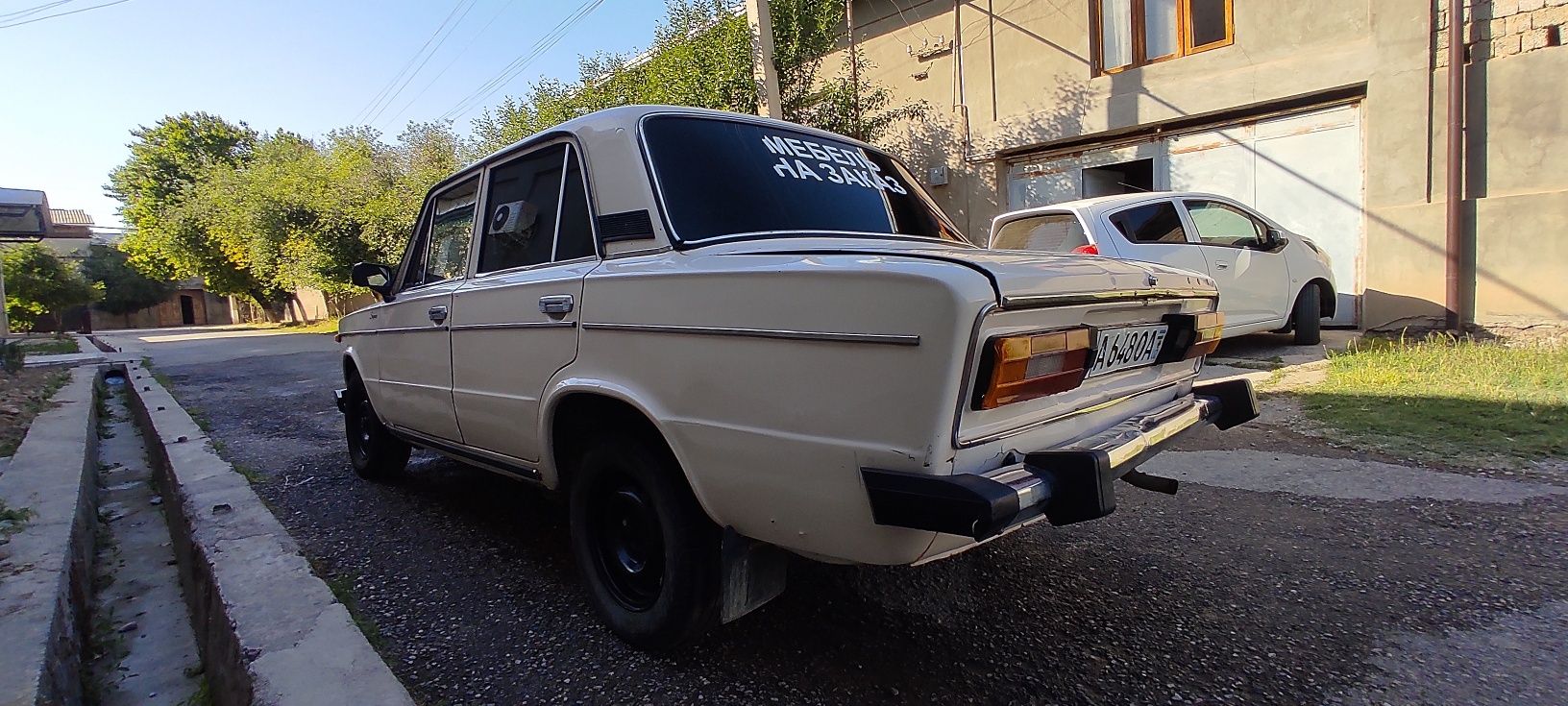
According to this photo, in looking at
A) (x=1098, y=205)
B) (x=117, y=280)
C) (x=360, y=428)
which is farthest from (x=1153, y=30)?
(x=117, y=280)

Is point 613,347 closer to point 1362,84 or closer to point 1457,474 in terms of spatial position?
point 1457,474

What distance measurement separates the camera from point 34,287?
32.2 metres

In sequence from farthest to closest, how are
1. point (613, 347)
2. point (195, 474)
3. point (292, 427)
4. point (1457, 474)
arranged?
point (292, 427) → point (195, 474) → point (1457, 474) → point (613, 347)

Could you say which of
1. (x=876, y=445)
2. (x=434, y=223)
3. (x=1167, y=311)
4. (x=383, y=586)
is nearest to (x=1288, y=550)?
(x=1167, y=311)

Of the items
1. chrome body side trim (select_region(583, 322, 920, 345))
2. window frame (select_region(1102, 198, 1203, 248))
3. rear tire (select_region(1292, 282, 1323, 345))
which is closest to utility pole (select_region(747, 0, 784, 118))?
window frame (select_region(1102, 198, 1203, 248))

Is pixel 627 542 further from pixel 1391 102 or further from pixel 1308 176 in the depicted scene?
pixel 1308 176

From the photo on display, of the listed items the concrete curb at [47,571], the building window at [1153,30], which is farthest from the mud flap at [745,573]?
the building window at [1153,30]

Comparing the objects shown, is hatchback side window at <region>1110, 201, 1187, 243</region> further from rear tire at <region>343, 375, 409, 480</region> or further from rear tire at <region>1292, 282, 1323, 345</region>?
rear tire at <region>343, 375, 409, 480</region>

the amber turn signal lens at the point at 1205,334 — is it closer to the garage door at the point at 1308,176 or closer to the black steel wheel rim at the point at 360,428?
the black steel wheel rim at the point at 360,428

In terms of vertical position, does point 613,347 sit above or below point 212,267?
below

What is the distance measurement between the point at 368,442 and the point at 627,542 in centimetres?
283

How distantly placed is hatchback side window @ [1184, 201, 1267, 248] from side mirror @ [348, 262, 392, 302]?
639 cm

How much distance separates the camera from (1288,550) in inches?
118

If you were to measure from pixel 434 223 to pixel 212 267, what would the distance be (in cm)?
3693
